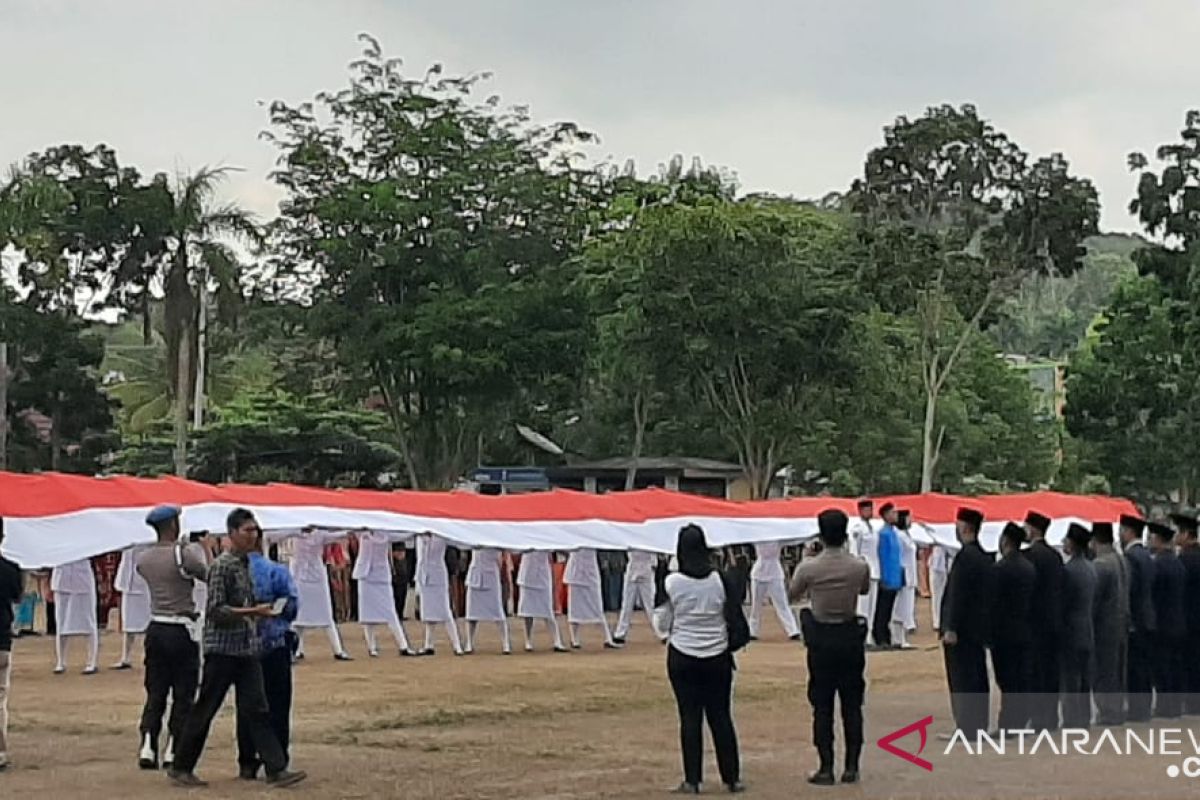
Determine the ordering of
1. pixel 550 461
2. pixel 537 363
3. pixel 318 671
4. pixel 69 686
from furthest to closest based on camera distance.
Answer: pixel 550 461 < pixel 537 363 < pixel 318 671 < pixel 69 686

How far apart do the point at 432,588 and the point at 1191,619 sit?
10571mm

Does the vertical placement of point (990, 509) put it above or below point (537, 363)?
below

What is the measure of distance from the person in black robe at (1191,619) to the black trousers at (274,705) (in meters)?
7.53

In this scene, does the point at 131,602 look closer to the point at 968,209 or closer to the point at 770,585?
the point at 770,585

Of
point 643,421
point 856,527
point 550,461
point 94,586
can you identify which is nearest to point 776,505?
point 856,527

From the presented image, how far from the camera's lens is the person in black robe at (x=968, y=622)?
1313cm

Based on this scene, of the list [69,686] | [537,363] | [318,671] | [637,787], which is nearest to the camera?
[637,787]

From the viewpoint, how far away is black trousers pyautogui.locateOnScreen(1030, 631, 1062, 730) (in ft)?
45.2

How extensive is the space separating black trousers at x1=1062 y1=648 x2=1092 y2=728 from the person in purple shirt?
27.6 feet

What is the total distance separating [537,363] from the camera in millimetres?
40969

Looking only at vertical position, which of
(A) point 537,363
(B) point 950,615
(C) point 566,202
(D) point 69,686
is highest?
(C) point 566,202

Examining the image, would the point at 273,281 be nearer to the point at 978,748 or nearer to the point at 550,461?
the point at 550,461

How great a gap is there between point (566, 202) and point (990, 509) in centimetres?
1501

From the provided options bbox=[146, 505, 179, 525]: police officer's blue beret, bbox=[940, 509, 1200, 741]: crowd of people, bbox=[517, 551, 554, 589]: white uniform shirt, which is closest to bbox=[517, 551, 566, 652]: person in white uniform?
bbox=[517, 551, 554, 589]: white uniform shirt
